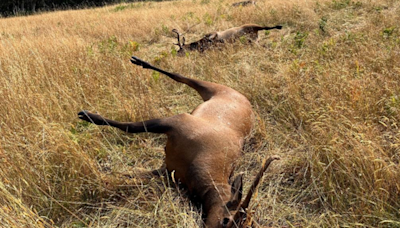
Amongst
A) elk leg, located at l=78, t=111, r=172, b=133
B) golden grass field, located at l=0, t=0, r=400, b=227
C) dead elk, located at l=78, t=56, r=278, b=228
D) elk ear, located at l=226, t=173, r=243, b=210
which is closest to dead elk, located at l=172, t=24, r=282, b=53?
golden grass field, located at l=0, t=0, r=400, b=227

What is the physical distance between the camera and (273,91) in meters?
3.73

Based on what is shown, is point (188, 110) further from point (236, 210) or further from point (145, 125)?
point (236, 210)

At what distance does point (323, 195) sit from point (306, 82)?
5.77ft

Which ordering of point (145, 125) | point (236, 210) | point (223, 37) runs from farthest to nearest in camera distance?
point (223, 37)
point (145, 125)
point (236, 210)

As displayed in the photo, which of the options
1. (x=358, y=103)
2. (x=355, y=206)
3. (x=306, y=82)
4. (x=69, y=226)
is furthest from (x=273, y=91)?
(x=69, y=226)

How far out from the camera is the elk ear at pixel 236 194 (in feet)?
5.50

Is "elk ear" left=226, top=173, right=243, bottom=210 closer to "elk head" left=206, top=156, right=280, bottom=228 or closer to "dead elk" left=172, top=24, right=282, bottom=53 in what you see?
"elk head" left=206, top=156, right=280, bottom=228

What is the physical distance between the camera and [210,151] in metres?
2.24

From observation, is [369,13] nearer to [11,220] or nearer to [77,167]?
[77,167]

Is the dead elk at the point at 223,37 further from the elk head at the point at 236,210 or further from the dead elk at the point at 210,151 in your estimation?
the elk head at the point at 236,210

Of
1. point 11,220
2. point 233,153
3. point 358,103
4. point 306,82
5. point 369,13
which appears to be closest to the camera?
point 11,220

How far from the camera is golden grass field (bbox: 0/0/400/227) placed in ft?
6.77

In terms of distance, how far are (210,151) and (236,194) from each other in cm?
59

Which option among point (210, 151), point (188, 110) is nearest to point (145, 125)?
point (210, 151)
